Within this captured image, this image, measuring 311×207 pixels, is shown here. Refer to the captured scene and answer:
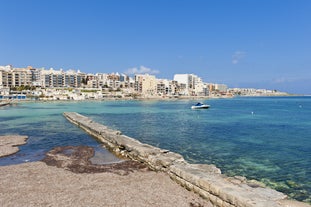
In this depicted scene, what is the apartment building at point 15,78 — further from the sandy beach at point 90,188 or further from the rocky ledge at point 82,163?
the sandy beach at point 90,188

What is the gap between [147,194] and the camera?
935 cm

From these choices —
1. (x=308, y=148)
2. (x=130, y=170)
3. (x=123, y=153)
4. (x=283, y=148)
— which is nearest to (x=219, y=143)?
(x=283, y=148)

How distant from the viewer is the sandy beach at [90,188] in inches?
343

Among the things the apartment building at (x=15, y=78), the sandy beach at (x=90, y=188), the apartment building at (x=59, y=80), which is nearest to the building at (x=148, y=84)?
the apartment building at (x=59, y=80)

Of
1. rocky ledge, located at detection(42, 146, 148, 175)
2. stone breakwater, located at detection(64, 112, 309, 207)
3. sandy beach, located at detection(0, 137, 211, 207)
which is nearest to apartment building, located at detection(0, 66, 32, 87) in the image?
rocky ledge, located at detection(42, 146, 148, 175)

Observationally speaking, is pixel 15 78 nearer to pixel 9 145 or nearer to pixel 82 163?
pixel 9 145

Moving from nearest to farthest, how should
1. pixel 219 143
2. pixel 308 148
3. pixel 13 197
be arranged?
pixel 13 197
pixel 308 148
pixel 219 143

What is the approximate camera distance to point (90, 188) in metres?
9.95

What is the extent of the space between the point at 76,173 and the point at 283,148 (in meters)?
15.7

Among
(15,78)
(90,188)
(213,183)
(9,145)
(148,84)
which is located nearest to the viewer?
(213,183)

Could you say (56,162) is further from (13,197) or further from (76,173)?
(13,197)

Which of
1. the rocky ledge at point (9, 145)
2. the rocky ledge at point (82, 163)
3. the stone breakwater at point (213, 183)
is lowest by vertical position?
the rocky ledge at point (9, 145)

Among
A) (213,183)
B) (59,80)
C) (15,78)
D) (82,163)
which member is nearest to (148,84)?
(59,80)

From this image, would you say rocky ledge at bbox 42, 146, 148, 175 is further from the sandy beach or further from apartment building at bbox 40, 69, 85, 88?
apartment building at bbox 40, 69, 85, 88
